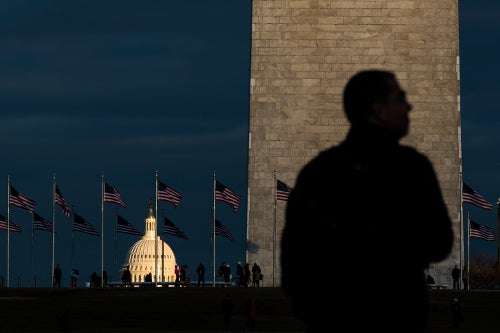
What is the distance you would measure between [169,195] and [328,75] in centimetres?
1424

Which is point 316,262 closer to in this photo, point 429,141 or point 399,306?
point 399,306

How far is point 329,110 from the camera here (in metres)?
77.5

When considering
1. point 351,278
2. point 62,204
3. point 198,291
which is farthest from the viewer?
point 62,204

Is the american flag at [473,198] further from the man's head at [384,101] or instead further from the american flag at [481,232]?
the man's head at [384,101]

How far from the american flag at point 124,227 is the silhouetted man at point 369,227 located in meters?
61.8

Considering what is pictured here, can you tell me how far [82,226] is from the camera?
6656cm

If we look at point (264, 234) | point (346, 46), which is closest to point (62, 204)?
point (264, 234)

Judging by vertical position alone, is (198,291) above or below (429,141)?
below

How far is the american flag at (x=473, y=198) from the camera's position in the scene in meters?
64.5

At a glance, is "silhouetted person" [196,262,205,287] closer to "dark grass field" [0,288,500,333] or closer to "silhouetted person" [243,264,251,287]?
"silhouetted person" [243,264,251,287]

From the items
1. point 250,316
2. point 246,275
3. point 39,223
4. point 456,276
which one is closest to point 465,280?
point 456,276

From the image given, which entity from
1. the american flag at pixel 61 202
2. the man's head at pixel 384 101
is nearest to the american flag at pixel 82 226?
the american flag at pixel 61 202

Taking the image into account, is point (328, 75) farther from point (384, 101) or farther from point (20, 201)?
point (384, 101)

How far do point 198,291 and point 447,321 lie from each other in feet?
42.6
